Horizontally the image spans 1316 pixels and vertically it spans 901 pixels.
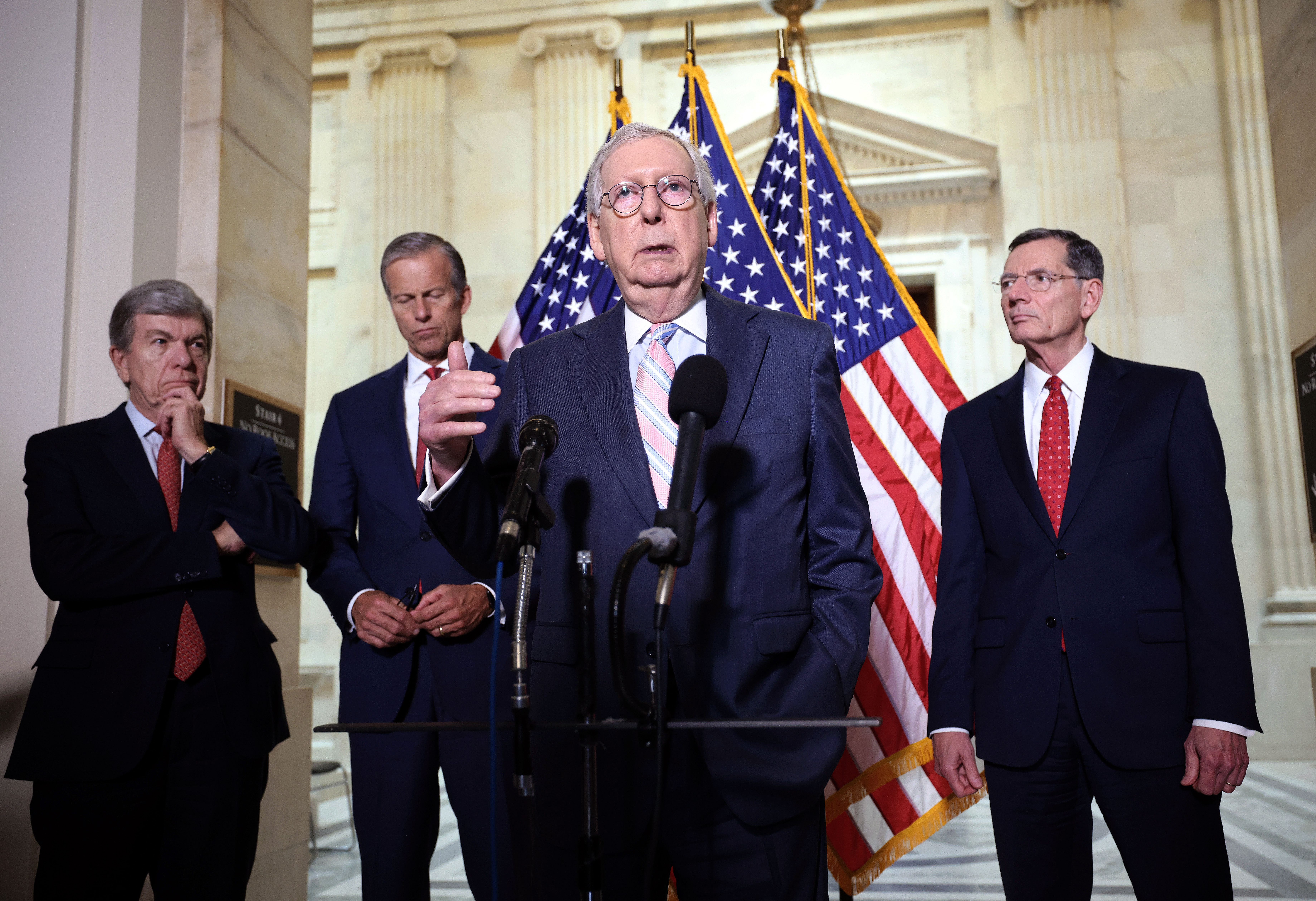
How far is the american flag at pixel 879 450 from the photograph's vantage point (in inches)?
150

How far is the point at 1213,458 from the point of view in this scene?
264cm

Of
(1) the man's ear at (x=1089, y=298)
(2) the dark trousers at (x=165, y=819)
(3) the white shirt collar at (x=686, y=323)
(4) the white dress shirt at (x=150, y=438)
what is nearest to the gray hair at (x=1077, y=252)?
(1) the man's ear at (x=1089, y=298)

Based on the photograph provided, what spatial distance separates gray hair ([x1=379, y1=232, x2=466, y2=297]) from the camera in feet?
10.6

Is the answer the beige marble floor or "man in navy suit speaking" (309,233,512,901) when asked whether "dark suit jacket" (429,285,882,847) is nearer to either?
"man in navy suit speaking" (309,233,512,901)

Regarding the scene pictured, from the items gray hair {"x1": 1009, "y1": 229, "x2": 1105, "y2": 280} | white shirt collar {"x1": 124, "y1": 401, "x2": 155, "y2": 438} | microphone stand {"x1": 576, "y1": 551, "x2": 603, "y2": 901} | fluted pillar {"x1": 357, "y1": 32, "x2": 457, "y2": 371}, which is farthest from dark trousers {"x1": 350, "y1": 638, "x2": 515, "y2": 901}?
fluted pillar {"x1": 357, "y1": 32, "x2": 457, "y2": 371}

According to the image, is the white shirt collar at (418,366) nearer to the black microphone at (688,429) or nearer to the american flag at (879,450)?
the american flag at (879,450)

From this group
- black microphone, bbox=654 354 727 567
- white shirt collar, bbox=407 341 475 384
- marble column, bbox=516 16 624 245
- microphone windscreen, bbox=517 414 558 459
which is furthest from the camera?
marble column, bbox=516 16 624 245

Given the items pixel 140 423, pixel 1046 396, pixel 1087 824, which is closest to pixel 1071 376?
pixel 1046 396

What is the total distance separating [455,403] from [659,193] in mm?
645

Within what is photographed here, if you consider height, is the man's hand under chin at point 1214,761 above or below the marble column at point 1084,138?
below

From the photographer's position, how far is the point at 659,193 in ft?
6.39

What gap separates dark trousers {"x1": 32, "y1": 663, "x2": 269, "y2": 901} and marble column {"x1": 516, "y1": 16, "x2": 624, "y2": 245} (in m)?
7.75

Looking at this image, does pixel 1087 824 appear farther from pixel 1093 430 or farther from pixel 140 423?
pixel 140 423

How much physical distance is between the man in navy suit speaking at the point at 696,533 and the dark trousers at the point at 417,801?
0.96 metres
